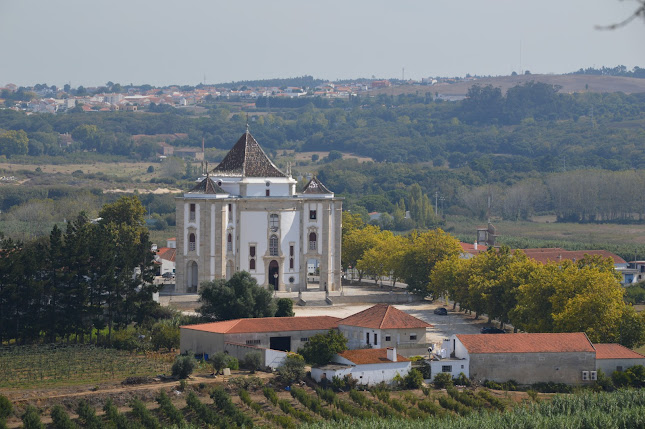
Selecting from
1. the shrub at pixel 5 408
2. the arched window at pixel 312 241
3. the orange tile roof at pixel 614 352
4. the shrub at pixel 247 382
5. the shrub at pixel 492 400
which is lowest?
the shrub at pixel 492 400

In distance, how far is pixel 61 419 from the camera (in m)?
47.6

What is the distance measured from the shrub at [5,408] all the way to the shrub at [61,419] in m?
1.43

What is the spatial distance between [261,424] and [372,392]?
6890 millimetres

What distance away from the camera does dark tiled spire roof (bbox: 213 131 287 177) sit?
255 ft

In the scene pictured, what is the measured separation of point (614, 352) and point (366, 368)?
1040 cm

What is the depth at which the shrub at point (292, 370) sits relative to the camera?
54906 millimetres

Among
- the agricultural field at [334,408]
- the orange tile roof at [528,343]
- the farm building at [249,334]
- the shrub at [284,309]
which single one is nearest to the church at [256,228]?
the shrub at [284,309]

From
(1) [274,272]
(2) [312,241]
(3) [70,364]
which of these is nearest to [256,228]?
(1) [274,272]

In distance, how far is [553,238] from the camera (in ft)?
406

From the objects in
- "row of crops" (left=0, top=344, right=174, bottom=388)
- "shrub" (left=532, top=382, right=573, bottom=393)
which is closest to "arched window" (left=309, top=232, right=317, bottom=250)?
"row of crops" (left=0, top=344, right=174, bottom=388)

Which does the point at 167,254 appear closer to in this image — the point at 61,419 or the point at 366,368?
the point at 366,368

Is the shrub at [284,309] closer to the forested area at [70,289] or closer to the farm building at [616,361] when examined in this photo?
the forested area at [70,289]

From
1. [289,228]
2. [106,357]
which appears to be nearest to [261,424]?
[106,357]

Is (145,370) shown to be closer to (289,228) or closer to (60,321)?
(60,321)
